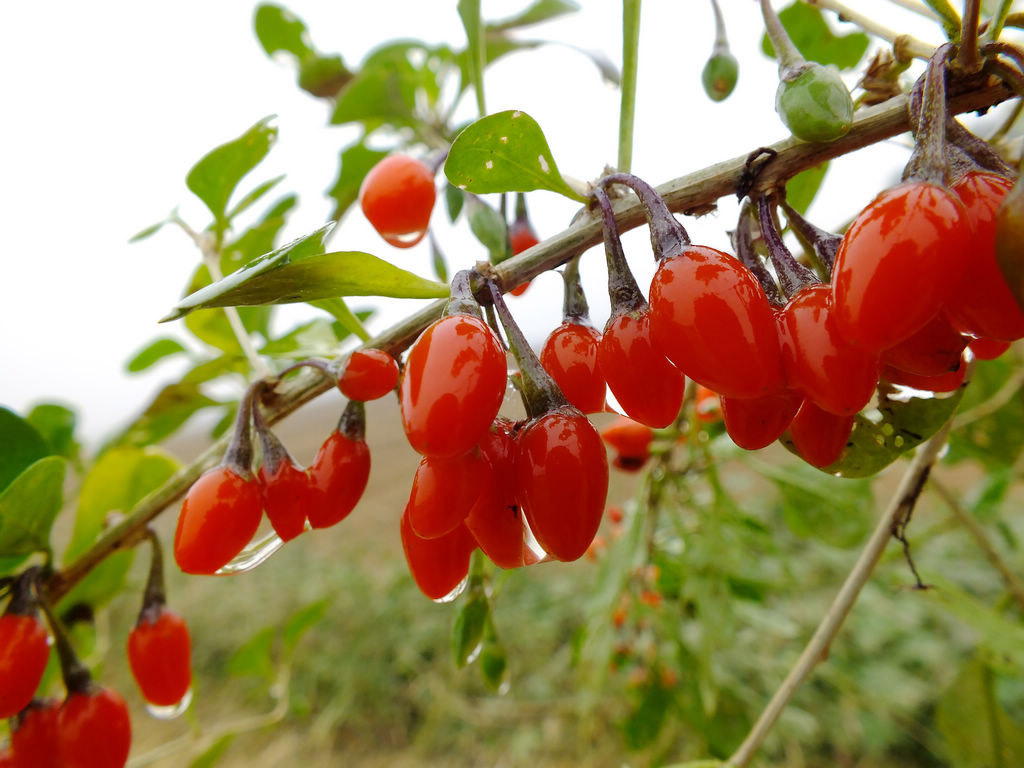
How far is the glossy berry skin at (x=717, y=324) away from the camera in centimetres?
32

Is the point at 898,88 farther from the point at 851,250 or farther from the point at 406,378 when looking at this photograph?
the point at 406,378

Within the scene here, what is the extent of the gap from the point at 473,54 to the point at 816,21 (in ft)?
1.61

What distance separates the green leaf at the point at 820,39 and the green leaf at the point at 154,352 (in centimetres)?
103

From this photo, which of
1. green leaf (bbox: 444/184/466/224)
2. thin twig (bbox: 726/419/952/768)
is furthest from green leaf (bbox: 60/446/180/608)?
thin twig (bbox: 726/419/952/768)

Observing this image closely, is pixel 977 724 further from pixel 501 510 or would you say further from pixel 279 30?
pixel 279 30

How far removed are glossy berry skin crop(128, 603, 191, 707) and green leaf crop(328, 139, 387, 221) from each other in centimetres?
63

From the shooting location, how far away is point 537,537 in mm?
361

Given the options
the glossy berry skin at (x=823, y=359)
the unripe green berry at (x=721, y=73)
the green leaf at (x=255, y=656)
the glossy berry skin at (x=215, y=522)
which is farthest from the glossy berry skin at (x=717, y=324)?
the green leaf at (x=255, y=656)

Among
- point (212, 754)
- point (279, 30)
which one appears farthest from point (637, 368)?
point (279, 30)

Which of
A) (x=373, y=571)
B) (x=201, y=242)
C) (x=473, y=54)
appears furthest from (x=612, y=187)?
(x=373, y=571)

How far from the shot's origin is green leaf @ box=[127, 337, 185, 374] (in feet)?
3.60

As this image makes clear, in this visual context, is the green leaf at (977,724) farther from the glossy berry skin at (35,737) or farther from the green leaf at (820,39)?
the glossy berry skin at (35,737)

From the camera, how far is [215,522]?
1.55 ft

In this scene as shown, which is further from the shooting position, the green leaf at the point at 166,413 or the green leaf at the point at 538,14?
the green leaf at the point at 538,14
